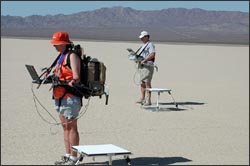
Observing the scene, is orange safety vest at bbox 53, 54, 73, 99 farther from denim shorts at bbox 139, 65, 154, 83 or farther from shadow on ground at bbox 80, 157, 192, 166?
denim shorts at bbox 139, 65, 154, 83

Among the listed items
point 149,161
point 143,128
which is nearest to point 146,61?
point 143,128

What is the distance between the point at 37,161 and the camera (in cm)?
852

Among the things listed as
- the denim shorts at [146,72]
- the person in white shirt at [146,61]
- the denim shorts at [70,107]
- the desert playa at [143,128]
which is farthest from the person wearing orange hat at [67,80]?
the denim shorts at [146,72]

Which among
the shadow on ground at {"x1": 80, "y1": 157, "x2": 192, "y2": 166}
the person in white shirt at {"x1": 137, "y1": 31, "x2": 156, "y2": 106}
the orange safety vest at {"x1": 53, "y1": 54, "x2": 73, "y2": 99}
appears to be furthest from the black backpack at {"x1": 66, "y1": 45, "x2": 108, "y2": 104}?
the person in white shirt at {"x1": 137, "y1": 31, "x2": 156, "y2": 106}

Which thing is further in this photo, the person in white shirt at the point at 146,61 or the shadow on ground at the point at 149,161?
the person in white shirt at the point at 146,61

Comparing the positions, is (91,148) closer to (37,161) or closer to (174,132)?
(37,161)

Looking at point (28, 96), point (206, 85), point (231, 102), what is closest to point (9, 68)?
point (206, 85)

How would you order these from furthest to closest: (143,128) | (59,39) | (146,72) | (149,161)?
(146,72)
(143,128)
(149,161)
(59,39)

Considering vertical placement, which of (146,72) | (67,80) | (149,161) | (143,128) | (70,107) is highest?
(146,72)

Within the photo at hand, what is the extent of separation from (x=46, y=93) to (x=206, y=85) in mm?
6372

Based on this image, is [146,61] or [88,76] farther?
[146,61]

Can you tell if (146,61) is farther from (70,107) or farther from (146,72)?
(70,107)

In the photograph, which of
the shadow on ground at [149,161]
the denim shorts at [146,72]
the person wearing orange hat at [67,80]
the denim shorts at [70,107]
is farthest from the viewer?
the denim shorts at [146,72]

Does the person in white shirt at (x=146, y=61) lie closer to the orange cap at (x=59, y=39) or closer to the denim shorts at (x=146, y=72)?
the denim shorts at (x=146, y=72)
